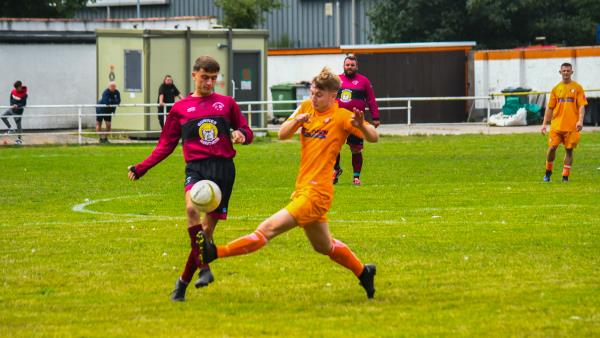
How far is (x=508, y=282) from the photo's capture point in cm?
992

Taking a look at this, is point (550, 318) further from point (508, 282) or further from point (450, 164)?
point (450, 164)

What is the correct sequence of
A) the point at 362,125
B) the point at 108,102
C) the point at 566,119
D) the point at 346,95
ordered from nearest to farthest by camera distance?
1. the point at 362,125
2. the point at 346,95
3. the point at 566,119
4. the point at 108,102

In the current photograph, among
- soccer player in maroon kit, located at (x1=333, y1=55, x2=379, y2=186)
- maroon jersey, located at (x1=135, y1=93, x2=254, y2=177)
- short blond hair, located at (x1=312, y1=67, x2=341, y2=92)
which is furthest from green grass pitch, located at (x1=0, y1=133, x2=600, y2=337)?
short blond hair, located at (x1=312, y1=67, x2=341, y2=92)

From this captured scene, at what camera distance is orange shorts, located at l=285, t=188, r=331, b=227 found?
904cm

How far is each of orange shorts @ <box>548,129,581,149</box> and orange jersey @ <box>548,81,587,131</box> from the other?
0.25 feet

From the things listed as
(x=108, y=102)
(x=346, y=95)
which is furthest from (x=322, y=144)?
(x=108, y=102)

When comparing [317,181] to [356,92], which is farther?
[356,92]

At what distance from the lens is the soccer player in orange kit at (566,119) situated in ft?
67.7

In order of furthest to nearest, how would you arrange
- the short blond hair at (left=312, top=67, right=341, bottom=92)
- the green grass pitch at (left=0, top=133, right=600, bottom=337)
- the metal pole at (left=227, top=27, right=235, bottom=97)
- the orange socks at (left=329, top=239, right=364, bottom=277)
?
the metal pole at (left=227, top=27, right=235, bottom=97)
the orange socks at (left=329, top=239, right=364, bottom=277)
the short blond hair at (left=312, top=67, right=341, bottom=92)
the green grass pitch at (left=0, top=133, right=600, bottom=337)

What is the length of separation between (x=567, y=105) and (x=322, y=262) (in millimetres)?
10523

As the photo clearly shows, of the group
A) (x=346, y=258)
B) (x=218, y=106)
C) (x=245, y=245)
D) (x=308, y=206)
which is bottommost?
(x=346, y=258)

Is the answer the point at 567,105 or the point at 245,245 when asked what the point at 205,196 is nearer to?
the point at 245,245

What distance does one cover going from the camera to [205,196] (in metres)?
9.13

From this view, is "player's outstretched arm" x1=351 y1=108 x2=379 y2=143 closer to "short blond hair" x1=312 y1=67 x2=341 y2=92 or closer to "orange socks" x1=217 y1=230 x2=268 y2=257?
"short blond hair" x1=312 y1=67 x2=341 y2=92
